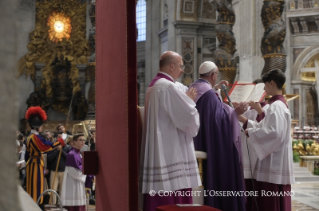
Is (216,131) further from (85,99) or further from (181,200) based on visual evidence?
(85,99)

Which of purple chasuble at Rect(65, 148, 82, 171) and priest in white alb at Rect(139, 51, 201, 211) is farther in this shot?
purple chasuble at Rect(65, 148, 82, 171)

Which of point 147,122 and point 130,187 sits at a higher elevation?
point 147,122

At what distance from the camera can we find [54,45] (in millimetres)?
28812

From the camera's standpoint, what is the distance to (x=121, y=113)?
2.99 m

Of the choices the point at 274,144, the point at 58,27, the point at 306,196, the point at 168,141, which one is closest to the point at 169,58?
the point at 168,141

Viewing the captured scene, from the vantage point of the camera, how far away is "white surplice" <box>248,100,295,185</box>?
4.94 meters

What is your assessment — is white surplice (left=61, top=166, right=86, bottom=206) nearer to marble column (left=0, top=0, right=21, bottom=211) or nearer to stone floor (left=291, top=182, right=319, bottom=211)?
stone floor (left=291, top=182, right=319, bottom=211)

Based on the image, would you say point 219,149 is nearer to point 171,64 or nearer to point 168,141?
point 168,141

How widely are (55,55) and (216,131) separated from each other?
25.1 meters

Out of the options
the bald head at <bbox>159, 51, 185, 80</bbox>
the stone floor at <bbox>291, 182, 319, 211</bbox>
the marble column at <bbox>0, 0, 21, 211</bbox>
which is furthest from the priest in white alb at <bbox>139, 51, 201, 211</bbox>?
the stone floor at <bbox>291, 182, 319, 211</bbox>

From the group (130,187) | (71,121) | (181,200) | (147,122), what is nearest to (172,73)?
(147,122)

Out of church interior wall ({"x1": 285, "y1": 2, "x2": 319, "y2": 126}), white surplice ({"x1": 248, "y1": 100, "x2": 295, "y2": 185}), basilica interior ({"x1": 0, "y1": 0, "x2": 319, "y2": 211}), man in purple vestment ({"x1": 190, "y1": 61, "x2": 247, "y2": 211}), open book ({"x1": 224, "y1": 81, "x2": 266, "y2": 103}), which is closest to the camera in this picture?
man in purple vestment ({"x1": 190, "y1": 61, "x2": 247, "y2": 211})

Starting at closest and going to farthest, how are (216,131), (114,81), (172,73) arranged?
(114,81)
(172,73)
(216,131)

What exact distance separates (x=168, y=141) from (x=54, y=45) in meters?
26.1
